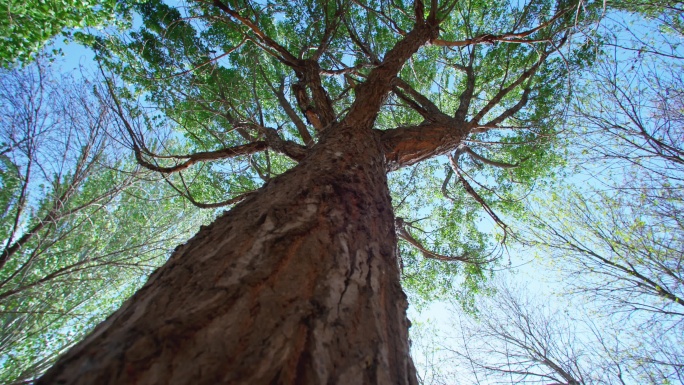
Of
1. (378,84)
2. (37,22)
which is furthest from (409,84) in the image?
(37,22)

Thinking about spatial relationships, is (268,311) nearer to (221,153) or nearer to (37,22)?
(221,153)

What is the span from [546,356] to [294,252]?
780cm

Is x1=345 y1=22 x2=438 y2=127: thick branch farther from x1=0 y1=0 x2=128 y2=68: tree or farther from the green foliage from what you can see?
x1=0 y1=0 x2=128 y2=68: tree

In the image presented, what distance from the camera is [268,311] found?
0.75 metres

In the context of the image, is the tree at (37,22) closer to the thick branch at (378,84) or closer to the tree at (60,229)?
the tree at (60,229)

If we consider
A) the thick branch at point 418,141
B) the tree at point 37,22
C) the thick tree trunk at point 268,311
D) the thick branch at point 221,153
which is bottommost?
the thick tree trunk at point 268,311

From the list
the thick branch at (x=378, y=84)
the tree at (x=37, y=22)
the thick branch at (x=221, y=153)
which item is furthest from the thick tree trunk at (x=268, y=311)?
the tree at (x=37, y=22)

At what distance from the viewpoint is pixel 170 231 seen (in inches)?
306

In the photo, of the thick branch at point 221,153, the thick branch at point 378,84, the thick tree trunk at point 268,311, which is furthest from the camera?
the thick branch at point 221,153

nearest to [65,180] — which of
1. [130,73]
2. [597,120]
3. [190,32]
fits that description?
[130,73]

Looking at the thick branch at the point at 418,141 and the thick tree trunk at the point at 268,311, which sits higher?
the thick branch at the point at 418,141

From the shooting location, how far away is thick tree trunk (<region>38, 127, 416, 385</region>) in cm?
60

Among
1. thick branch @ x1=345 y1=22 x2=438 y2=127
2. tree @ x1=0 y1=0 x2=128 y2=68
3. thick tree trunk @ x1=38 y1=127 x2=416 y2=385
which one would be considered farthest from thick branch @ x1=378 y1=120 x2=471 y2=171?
tree @ x1=0 y1=0 x2=128 y2=68

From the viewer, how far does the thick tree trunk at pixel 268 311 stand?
1.97 feet
